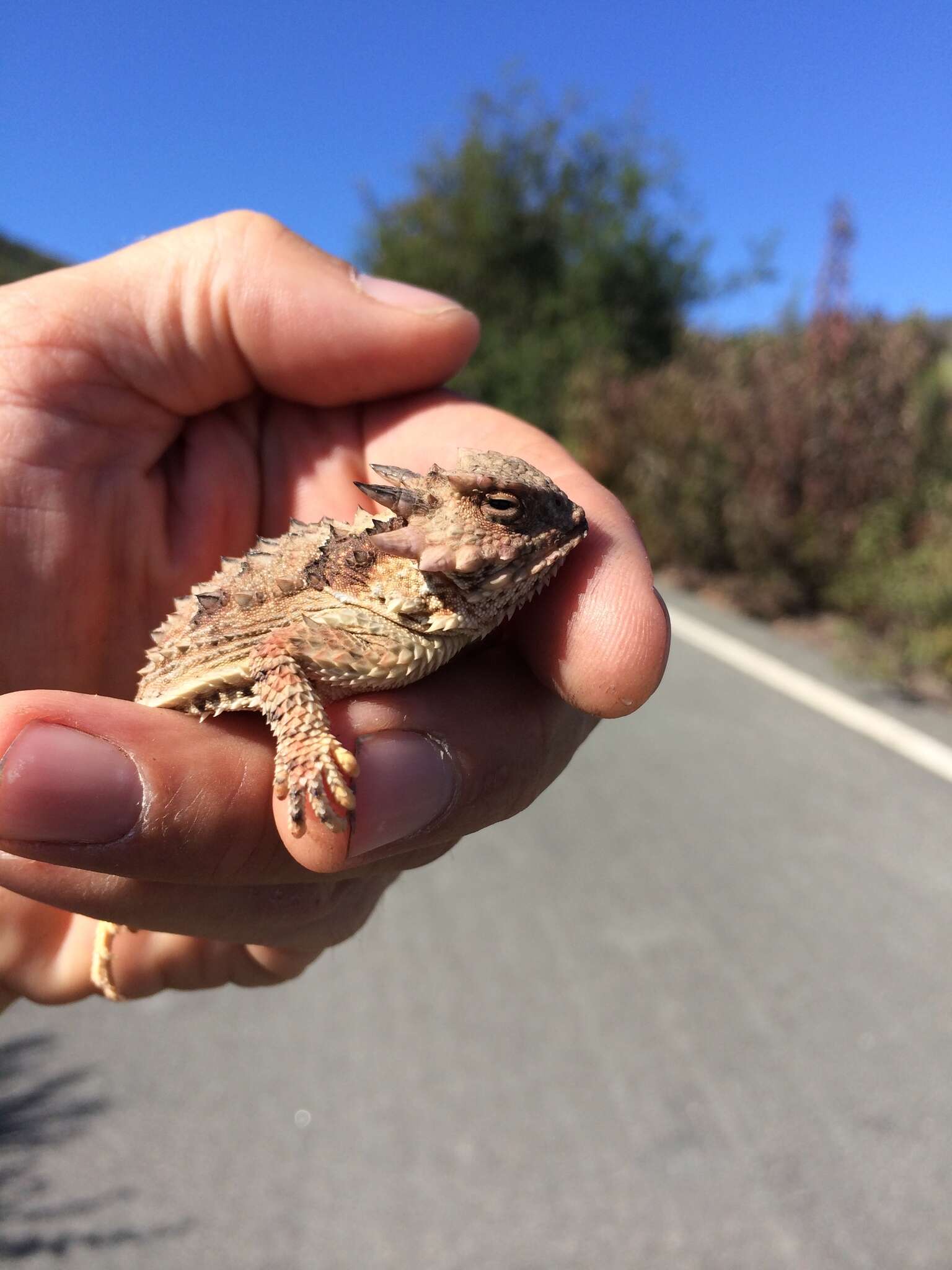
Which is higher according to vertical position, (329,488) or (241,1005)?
(329,488)

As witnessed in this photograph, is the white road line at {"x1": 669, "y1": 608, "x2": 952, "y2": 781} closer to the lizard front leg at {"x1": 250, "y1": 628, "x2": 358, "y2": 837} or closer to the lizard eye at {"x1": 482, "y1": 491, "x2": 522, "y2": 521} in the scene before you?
the lizard eye at {"x1": 482, "y1": 491, "x2": 522, "y2": 521}

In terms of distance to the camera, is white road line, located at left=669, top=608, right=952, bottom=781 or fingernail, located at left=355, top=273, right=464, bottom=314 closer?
fingernail, located at left=355, top=273, right=464, bottom=314

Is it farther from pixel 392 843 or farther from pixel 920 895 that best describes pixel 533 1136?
pixel 920 895

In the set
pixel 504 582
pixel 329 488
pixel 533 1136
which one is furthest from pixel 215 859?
pixel 533 1136

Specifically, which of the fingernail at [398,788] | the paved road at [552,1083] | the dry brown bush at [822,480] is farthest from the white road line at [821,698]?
the fingernail at [398,788]

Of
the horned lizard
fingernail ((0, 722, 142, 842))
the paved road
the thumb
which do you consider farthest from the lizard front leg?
the paved road

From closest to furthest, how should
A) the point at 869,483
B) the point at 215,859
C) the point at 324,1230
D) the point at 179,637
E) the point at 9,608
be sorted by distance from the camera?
1. the point at 215,859
2. the point at 179,637
3. the point at 9,608
4. the point at 324,1230
5. the point at 869,483
